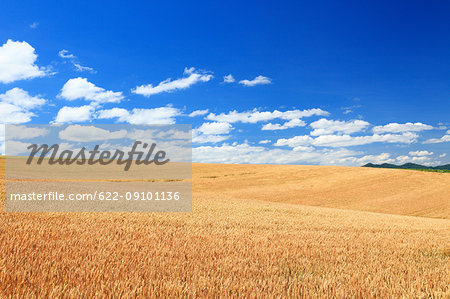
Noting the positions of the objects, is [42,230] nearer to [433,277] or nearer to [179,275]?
[179,275]

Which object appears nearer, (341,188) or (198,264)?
(198,264)

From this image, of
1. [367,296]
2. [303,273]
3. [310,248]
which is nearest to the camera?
[367,296]

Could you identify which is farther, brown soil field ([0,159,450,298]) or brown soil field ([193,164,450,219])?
brown soil field ([193,164,450,219])

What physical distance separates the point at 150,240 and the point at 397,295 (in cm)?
416

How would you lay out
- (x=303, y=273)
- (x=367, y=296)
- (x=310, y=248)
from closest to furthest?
(x=367, y=296)
(x=303, y=273)
(x=310, y=248)

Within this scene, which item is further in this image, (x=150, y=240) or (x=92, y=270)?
(x=150, y=240)

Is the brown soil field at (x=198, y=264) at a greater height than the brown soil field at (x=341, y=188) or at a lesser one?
greater

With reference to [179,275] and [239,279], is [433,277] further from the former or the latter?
[179,275]

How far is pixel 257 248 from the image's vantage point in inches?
229

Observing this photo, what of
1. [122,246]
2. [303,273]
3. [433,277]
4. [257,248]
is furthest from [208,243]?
[433,277]

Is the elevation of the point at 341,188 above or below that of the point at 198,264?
below

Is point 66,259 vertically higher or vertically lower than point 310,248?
higher

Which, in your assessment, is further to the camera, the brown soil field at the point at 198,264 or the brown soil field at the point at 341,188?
the brown soil field at the point at 341,188

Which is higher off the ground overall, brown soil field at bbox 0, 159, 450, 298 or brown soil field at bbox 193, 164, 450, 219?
brown soil field at bbox 0, 159, 450, 298
